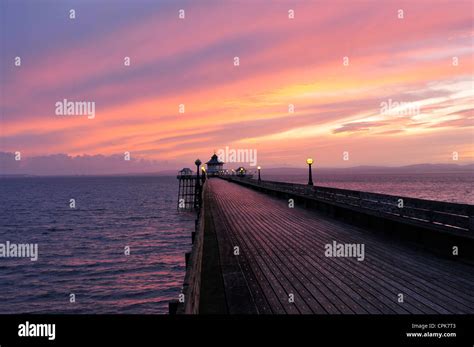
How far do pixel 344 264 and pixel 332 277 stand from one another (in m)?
Answer: 1.25

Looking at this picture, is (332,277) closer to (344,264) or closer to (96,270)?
(344,264)

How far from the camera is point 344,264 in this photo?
887cm

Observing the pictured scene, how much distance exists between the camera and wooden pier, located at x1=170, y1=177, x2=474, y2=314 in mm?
6129

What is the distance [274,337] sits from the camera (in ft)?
15.9

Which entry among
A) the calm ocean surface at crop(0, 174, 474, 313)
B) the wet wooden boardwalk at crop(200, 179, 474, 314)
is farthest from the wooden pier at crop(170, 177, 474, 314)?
the calm ocean surface at crop(0, 174, 474, 313)

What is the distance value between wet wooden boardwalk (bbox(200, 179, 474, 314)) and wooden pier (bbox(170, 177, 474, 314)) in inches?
0.7

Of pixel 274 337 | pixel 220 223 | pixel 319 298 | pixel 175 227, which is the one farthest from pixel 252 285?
pixel 175 227

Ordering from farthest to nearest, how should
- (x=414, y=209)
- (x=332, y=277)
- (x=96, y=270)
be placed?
(x=96, y=270), (x=414, y=209), (x=332, y=277)

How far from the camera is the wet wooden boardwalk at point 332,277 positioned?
609 centimetres

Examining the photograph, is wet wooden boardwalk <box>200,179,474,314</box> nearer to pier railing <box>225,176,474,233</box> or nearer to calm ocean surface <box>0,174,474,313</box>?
pier railing <box>225,176,474,233</box>

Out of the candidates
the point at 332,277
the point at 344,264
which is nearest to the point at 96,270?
the point at 344,264

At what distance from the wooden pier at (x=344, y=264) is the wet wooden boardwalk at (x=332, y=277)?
18 mm

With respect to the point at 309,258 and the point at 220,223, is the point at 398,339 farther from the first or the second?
the point at 220,223

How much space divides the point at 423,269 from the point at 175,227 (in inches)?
1520
